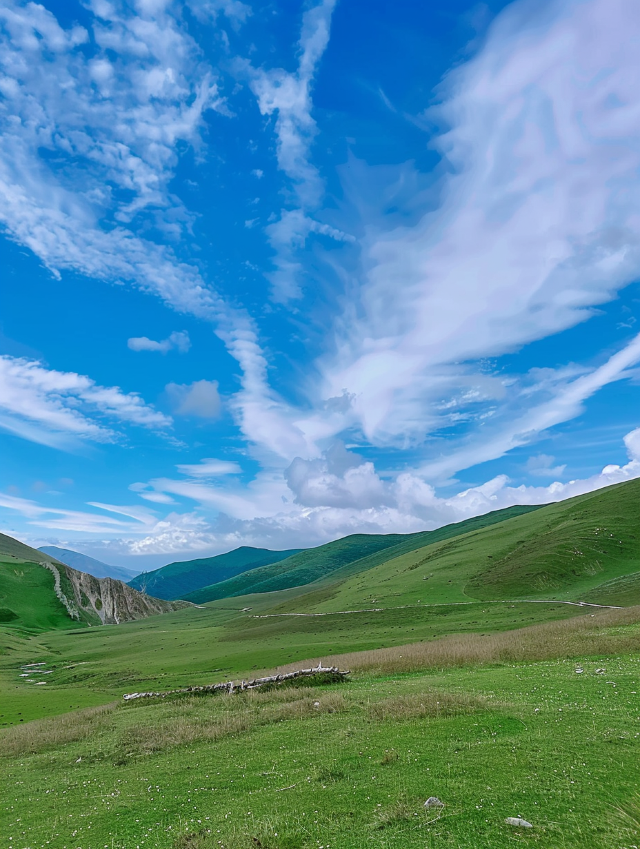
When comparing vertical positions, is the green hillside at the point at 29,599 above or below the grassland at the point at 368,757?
above

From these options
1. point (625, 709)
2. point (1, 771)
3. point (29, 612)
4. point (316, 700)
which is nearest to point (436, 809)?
point (625, 709)

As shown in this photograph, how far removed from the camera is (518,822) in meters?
10.3

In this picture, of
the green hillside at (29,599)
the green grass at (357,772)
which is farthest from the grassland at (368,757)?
the green hillside at (29,599)

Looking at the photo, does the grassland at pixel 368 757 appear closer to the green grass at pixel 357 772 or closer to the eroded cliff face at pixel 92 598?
the green grass at pixel 357 772

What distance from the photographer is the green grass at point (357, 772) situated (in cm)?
1077

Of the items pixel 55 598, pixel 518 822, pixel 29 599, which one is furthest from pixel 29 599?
pixel 518 822

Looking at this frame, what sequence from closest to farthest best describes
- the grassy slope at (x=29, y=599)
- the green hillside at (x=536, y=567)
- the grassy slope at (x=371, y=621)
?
the grassy slope at (x=371, y=621) < the green hillside at (x=536, y=567) < the grassy slope at (x=29, y=599)

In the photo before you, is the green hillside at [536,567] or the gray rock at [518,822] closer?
the gray rock at [518,822]

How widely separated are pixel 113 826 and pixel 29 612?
158804 mm

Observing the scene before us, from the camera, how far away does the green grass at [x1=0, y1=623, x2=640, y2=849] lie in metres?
10.8

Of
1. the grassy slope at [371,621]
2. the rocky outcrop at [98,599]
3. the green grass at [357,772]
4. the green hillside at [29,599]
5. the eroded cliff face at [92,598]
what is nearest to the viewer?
the green grass at [357,772]

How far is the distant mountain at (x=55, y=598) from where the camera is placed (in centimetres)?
13875

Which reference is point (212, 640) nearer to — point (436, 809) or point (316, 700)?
point (316, 700)

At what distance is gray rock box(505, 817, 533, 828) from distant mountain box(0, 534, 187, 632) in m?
147
